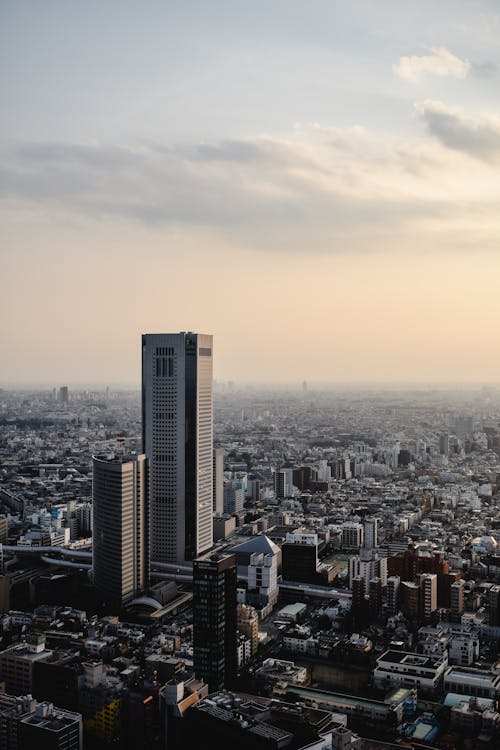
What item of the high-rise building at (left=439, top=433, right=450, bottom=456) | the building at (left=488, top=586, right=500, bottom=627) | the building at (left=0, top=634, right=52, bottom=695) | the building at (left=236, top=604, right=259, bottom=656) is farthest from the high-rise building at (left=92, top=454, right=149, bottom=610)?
the high-rise building at (left=439, top=433, right=450, bottom=456)

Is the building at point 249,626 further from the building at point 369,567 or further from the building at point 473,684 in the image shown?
the building at point 369,567

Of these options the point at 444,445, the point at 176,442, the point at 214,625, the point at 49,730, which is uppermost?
the point at 176,442

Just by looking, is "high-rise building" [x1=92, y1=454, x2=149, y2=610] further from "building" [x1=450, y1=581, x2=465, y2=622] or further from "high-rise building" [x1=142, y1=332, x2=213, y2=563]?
"building" [x1=450, y1=581, x2=465, y2=622]

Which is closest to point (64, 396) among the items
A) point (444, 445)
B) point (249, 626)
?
point (444, 445)

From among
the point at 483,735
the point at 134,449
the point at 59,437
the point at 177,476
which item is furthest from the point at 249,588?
the point at 59,437

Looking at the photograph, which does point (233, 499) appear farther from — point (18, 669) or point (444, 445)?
point (18, 669)

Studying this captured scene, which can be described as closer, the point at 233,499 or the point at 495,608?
the point at 495,608
